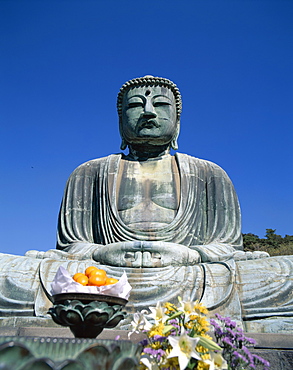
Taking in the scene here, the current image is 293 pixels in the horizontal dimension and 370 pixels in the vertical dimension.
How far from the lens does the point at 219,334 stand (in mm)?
2828

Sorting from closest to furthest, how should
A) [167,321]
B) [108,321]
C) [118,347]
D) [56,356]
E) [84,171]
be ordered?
[56,356] → [118,347] → [167,321] → [108,321] → [84,171]

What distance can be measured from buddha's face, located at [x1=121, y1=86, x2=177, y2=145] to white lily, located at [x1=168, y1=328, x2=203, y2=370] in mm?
5913

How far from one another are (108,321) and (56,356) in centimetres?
143

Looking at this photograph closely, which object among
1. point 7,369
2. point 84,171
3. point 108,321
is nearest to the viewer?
point 7,369

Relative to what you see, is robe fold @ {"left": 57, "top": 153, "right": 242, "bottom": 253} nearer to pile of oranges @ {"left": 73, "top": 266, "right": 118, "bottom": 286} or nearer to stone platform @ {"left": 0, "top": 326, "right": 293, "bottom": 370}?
stone platform @ {"left": 0, "top": 326, "right": 293, "bottom": 370}

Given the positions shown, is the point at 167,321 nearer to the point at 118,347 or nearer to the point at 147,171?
the point at 118,347

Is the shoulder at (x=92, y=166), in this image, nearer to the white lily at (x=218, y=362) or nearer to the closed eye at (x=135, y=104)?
the closed eye at (x=135, y=104)

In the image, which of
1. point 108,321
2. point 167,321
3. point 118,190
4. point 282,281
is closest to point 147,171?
point 118,190

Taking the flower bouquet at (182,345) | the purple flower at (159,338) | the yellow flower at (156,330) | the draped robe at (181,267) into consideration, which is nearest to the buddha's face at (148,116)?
the draped robe at (181,267)

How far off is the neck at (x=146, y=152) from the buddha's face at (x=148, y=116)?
0.16m

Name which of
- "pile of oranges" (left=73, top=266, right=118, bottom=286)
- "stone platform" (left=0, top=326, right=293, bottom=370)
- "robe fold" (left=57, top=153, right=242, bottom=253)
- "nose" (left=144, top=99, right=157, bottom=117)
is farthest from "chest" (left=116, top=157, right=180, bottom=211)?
"pile of oranges" (left=73, top=266, right=118, bottom=286)

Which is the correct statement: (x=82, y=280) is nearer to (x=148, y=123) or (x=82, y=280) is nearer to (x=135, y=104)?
(x=148, y=123)

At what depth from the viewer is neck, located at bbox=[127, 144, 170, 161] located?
8.33 metres

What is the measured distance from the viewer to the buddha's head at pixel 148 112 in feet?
26.1
